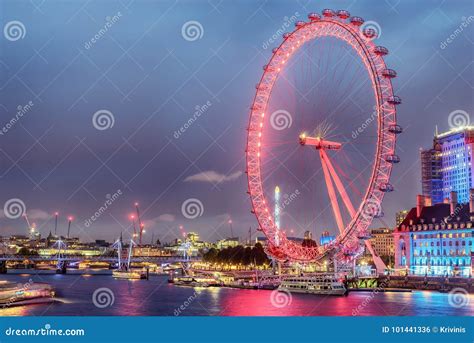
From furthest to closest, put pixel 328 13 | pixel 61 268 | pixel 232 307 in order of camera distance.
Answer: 1. pixel 61 268
2. pixel 328 13
3. pixel 232 307

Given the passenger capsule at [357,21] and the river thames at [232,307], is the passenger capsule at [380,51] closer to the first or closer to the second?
the passenger capsule at [357,21]

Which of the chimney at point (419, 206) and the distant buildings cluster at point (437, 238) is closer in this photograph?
the distant buildings cluster at point (437, 238)

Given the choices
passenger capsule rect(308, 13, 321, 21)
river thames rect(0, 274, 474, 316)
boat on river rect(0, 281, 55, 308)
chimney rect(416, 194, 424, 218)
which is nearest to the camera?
river thames rect(0, 274, 474, 316)

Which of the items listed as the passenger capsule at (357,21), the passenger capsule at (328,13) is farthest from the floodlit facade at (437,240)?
the passenger capsule at (328,13)

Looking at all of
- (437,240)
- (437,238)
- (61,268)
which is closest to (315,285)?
(437,240)

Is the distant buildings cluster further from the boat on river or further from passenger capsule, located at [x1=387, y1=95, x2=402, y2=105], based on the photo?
the boat on river

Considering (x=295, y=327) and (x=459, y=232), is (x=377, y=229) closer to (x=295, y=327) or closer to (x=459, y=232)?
(x=459, y=232)

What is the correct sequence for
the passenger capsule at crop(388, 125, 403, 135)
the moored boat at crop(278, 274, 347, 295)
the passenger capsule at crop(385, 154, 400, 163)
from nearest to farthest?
the passenger capsule at crop(388, 125, 403, 135), the passenger capsule at crop(385, 154, 400, 163), the moored boat at crop(278, 274, 347, 295)

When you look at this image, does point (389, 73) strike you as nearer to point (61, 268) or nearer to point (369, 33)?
point (369, 33)

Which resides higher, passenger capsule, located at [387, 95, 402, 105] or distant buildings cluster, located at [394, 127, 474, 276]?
passenger capsule, located at [387, 95, 402, 105]

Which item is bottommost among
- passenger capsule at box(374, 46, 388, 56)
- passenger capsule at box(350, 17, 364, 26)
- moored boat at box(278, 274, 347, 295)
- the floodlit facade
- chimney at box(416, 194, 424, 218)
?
moored boat at box(278, 274, 347, 295)

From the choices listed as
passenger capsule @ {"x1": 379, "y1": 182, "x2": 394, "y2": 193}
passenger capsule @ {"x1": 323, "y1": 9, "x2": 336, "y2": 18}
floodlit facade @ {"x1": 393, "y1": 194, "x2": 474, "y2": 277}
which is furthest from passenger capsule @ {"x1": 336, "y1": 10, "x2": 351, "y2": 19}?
floodlit facade @ {"x1": 393, "y1": 194, "x2": 474, "y2": 277}

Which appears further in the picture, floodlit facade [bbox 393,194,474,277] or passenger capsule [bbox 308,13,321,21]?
floodlit facade [bbox 393,194,474,277]

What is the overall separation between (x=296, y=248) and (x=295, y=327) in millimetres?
31948
